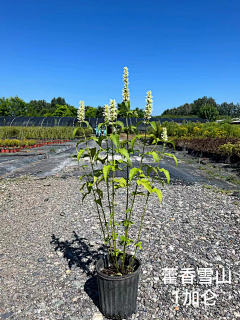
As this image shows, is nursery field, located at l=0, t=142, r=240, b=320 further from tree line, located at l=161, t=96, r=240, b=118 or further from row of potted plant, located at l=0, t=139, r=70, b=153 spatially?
tree line, located at l=161, t=96, r=240, b=118

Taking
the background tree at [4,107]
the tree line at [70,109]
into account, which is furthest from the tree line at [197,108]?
the background tree at [4,107]

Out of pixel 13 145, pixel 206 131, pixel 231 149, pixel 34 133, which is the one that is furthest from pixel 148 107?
pixel 34 133

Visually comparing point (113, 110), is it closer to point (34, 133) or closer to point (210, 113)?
point (34, 133)

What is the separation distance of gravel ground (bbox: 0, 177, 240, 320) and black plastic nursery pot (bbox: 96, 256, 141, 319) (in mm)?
99

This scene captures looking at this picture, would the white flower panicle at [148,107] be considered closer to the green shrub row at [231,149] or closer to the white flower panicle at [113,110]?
the white flower panicle at [113,110]

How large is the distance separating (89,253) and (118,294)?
1016mm

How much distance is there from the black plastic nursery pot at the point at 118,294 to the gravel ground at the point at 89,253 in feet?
0.32

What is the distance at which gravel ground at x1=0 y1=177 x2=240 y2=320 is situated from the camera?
2.00m

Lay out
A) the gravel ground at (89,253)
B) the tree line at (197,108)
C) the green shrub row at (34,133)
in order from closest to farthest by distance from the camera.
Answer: the gravel ground at (89,253)
the green shrub row at (34,133)
the tree line at (197,108)

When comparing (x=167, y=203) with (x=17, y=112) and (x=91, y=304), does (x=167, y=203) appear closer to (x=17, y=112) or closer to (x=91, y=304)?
(x=91, y=304)

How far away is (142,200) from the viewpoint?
15.6 ft

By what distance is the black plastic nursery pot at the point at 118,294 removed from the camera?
1803 mm

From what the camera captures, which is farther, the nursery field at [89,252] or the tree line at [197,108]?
the tree line at [197,108]

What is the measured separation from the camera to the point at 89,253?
9.18 feet
